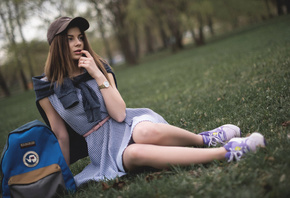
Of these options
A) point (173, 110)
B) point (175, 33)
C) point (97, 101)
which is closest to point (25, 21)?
point (175, 33)

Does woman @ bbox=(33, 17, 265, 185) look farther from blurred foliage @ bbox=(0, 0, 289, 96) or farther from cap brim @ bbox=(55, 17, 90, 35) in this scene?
blurred foliage @ bbox=(0, 0, 289, 96)

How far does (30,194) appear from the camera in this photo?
208cm

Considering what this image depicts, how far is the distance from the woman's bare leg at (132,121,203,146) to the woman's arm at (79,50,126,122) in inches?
10.7

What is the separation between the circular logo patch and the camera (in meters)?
2.13

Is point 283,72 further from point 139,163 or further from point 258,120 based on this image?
point 139,163

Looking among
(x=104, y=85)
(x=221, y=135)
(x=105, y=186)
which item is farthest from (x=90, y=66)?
(x=221, y=135)

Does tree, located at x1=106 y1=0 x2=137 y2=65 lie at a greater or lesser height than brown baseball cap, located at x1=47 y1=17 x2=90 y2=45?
greater

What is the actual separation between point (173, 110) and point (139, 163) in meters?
2.51

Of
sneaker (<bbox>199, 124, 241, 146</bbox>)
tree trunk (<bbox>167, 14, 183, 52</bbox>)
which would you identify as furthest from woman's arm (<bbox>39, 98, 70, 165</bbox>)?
tree trunk (<bbox>167, 14, 183, 52</bbox>)

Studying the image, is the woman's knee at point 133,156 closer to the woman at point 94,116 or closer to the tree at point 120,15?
the woman at point 94,116

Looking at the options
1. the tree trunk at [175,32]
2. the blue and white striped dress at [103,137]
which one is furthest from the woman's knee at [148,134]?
the tree trunk at [175,32]

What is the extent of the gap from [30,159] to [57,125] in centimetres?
44

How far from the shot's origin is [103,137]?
94.5 inches

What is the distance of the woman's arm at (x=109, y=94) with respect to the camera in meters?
2.39
